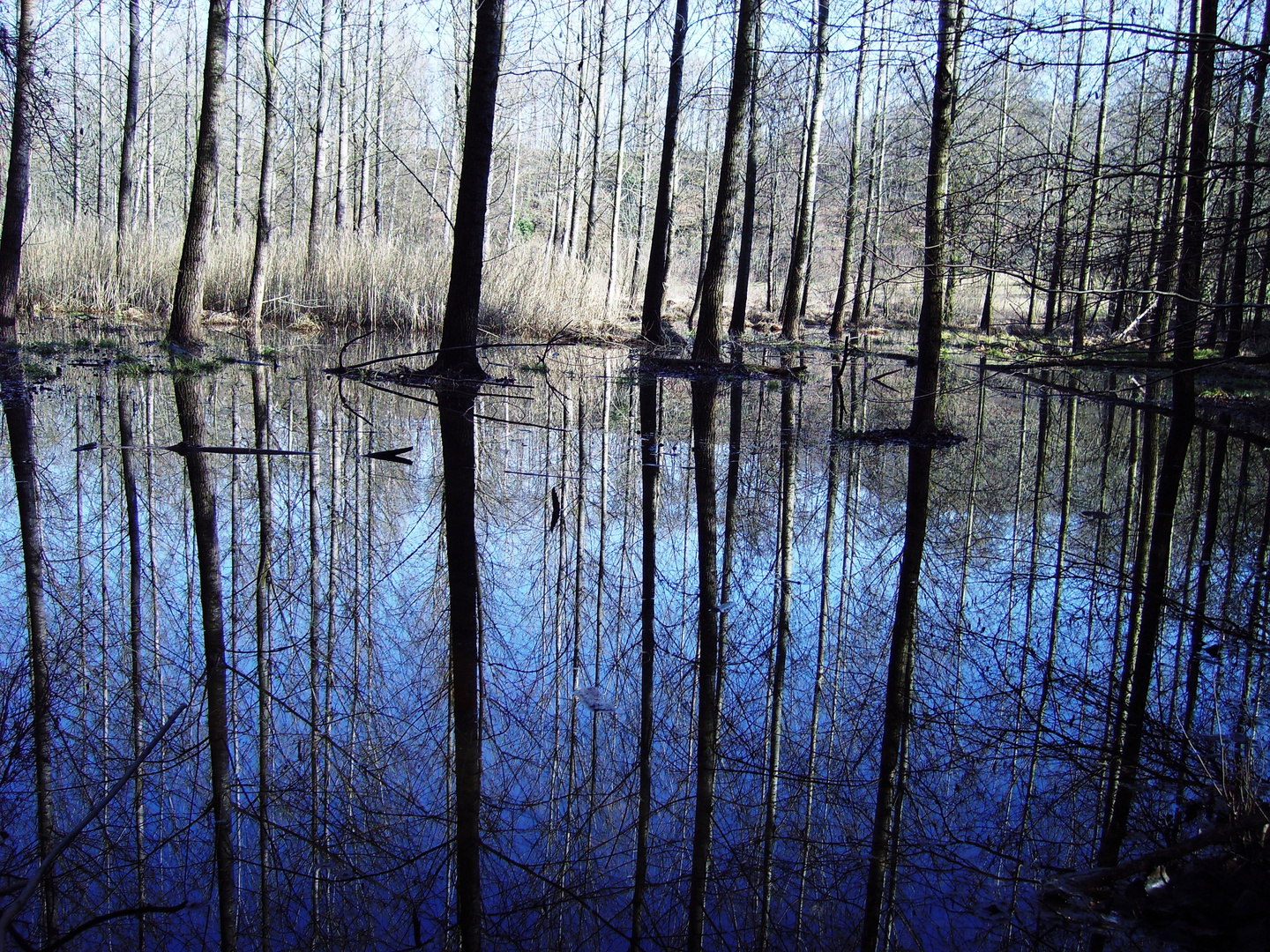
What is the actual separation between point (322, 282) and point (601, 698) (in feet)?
49.7

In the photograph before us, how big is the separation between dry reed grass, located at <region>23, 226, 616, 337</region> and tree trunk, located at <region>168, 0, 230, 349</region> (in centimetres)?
411

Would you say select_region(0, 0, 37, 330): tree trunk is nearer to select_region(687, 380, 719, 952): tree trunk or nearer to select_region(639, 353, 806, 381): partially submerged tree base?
select_region(639, 353, 806, 381): partially submerged tree base

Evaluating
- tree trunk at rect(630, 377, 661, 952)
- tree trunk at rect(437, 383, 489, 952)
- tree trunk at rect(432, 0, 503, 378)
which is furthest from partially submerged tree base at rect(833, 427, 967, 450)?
tree trunk at rect(432, 0, 503, 378)

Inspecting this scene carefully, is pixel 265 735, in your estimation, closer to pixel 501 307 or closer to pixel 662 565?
pixel 662 565

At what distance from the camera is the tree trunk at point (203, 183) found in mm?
10453

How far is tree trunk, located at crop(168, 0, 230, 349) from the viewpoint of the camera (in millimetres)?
10453

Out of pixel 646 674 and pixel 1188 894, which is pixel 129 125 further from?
pixel 1188 894

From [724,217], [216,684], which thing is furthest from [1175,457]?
[216,684]

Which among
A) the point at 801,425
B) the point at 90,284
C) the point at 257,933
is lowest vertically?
the point at 257,933

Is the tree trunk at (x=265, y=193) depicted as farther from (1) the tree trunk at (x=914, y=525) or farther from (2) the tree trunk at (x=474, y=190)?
(1) the tree trunk at (x=914, y=525)

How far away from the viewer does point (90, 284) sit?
48.6 ft

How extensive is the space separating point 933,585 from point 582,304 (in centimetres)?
1370

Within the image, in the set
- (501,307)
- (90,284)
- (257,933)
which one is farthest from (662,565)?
(90,284)

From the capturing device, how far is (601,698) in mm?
2604
